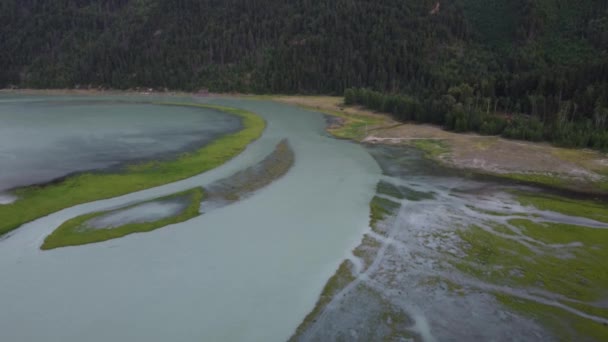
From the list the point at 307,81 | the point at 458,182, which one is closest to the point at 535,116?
the point at 458,182

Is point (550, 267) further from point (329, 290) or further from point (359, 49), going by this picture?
point (359, 49)

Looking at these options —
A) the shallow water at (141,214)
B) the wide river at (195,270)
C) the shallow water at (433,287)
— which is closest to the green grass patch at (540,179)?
the shallow water at (433,287)

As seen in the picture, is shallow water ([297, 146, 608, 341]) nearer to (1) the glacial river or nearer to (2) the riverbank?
(1) the glacial river

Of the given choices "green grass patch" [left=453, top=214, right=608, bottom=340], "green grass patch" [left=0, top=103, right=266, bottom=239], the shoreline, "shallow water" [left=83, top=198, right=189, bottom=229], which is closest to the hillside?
the shoreline

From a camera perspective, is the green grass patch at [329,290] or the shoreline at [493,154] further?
the shoreline at [493,154]

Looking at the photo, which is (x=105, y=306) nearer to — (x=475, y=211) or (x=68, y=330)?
(x=68, y=330)

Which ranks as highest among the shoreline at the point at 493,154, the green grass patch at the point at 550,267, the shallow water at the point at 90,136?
the shoreline at the point at 493,154

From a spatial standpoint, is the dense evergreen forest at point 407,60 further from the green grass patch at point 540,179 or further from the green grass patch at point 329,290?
the green grass patch at point 329,290
